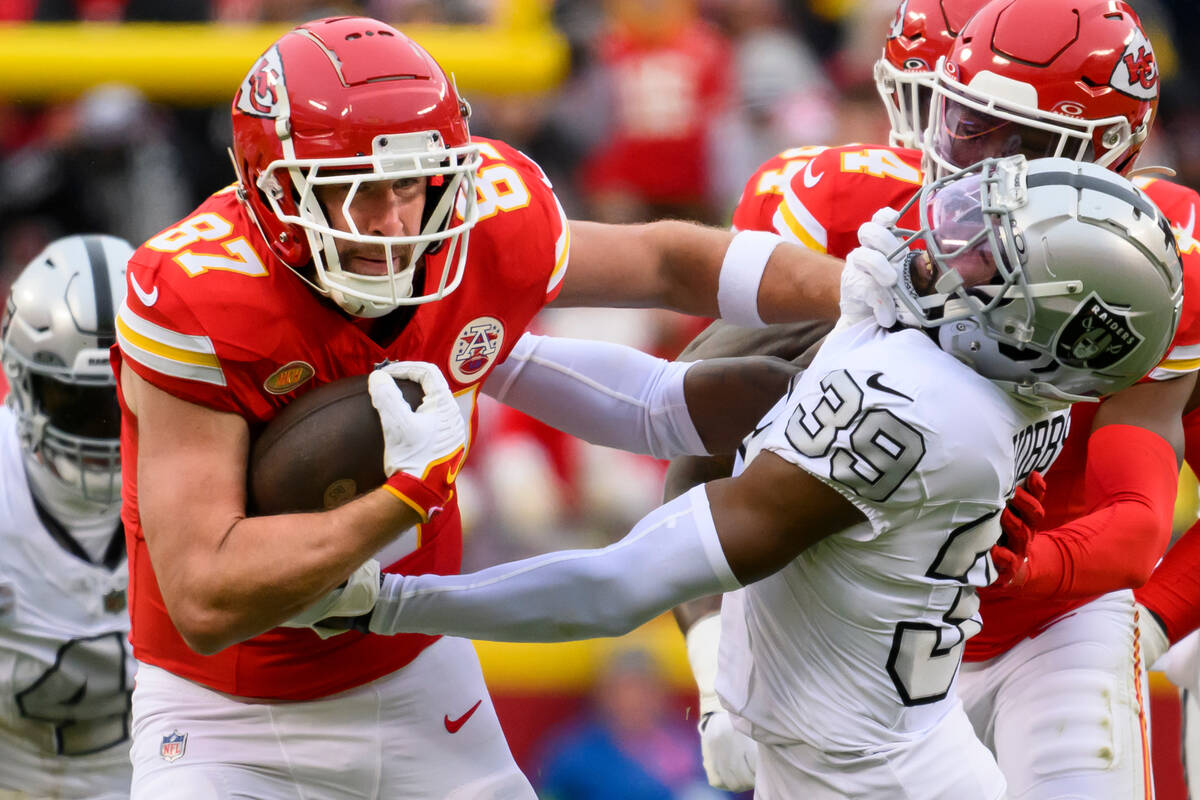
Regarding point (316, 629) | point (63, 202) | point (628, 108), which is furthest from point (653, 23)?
point (316, 629)

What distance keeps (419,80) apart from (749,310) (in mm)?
800

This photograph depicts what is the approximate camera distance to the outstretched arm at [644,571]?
236 centimetres

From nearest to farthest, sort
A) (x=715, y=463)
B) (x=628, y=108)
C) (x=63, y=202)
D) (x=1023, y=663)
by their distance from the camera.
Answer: (x=1023, y=663) < (x=715, y=463) < (x=63, y=202) < (x=628, y=108)

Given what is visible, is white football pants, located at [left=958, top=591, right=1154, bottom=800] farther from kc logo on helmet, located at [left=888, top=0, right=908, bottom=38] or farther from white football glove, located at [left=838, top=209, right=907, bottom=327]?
kc logo on helmet, located at [left=888, top=0, right=908, bottom=38]

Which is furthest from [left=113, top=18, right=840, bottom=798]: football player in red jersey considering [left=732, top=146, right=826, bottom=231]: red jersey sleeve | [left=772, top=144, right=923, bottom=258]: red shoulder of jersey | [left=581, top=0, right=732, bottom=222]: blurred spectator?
[left=581, top=0, right=732, bottom=222]: blurred spectator

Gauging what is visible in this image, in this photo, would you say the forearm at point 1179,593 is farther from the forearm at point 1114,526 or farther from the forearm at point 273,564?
the forearm at point 273,564

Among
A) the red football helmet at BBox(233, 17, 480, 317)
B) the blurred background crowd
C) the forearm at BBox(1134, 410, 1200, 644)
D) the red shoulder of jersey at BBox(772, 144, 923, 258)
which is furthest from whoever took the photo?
the blurred background crowd

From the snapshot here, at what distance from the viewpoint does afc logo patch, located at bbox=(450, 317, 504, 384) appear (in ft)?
9.07

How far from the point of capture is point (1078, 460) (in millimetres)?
3141

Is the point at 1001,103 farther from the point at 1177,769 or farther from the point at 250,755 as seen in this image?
the point at 1177,769

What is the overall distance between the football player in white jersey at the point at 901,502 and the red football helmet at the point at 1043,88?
1.82ft

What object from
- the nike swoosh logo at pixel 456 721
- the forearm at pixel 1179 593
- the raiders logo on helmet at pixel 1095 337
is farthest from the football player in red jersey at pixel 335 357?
the forearm at pixel 1179 593

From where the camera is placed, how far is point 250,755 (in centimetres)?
272

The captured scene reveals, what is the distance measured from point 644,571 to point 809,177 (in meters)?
A: 1.18
